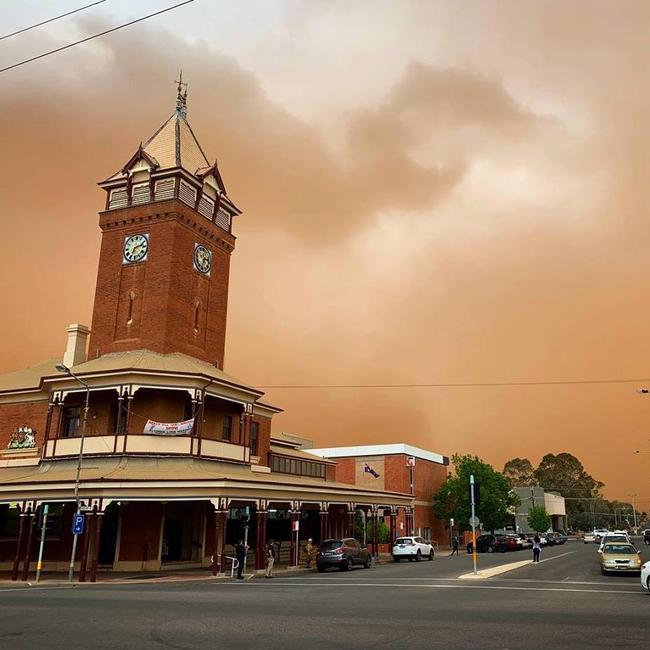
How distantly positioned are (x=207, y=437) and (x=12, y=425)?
1238cm

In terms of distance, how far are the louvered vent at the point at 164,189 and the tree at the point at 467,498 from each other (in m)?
43.3

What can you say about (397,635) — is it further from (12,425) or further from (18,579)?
(12,425)

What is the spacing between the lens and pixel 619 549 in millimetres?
30766

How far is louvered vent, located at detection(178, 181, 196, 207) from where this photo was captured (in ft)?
136

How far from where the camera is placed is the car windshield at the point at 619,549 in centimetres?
3033

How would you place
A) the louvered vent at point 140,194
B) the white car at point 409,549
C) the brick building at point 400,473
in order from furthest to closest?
1. the brick building at point 400,473
2. the white car at point 409,549
3. the louvered vent at point 140,194

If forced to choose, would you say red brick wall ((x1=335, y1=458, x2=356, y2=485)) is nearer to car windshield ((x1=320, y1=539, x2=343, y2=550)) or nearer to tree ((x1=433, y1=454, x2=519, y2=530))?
tree ((x1=433, y1=454, x2=519, y2=530))

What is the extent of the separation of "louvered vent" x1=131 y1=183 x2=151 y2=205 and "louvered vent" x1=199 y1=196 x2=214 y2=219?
11.2 feet

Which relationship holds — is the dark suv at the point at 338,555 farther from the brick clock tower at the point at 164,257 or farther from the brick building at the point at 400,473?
the brick building at the point at 400,473

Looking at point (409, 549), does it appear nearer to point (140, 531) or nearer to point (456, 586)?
point (140, 531)

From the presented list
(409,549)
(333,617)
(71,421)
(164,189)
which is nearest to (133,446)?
(71,421)

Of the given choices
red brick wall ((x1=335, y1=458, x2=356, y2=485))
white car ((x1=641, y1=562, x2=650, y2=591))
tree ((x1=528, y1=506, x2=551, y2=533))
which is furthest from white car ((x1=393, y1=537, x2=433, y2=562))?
tree ((x1=528, y1=506, x2=551, y2=533))

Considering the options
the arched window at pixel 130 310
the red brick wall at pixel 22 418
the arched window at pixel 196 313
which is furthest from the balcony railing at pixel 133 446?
the arched window at pixel 196 313

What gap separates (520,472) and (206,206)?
5194 inches
